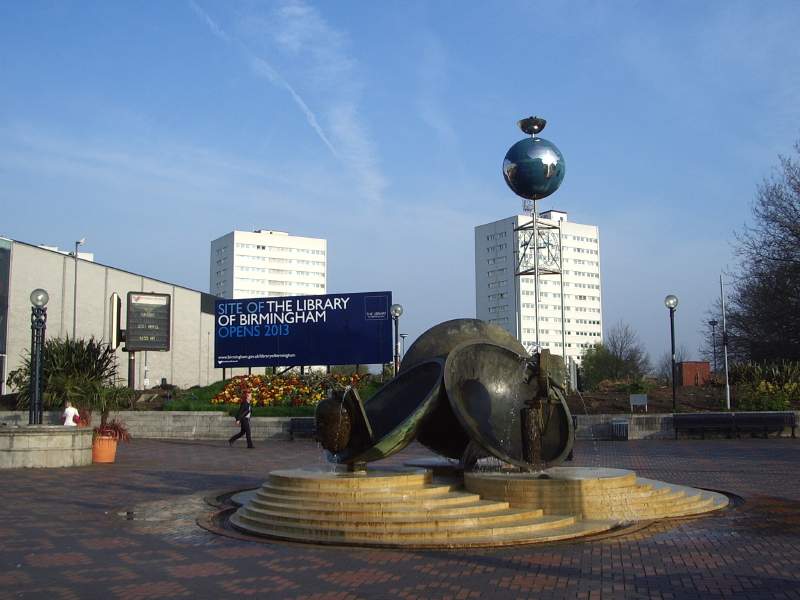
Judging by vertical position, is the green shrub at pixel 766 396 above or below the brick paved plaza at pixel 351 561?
above

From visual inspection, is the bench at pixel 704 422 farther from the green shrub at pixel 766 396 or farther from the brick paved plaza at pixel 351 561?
the brick paved plaza at pixel 351 561

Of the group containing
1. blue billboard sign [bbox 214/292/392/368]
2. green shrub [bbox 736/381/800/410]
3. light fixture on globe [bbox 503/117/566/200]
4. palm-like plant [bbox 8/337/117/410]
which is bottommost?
green shrub [bbox 736/381/800/410]

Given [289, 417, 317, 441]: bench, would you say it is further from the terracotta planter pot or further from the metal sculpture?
the metal sculpture

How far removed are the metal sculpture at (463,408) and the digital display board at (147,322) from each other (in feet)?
73.0

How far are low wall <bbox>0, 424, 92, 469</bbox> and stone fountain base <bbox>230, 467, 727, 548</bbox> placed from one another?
8578 millimetres

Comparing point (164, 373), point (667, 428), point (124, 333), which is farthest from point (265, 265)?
point (667, 428)

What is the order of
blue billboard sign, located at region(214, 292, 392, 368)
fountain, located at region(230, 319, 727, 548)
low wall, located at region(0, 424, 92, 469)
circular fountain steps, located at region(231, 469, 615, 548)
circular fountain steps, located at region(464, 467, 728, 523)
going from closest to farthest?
circular fountain steps, located at region(231, 469, 615, 548), fountain, located at region(230, 319, 727, 548), circular fountain steps, located at region(464, 467, 728, 523), low wall, located at region(0, 424, 92, 469), blue billboard sign, located at region(214, 292, 392, 368)

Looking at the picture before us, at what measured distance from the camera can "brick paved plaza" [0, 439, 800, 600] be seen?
6.66 meters

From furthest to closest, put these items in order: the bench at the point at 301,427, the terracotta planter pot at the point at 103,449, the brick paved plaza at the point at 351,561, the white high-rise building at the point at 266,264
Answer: the white high-rise building at the point at 266,264 → the bench at the point at 301,427 → the terracotta planter pot at the point at 103,449 → the brick paved plaza at the point at 351,561

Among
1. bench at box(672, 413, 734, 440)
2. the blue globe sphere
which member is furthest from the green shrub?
the blue globe sphere

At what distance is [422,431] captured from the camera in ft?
38.7

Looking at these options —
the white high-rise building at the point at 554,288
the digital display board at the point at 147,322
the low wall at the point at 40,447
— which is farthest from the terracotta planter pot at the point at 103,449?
the white high-rise building at the point at 554,288

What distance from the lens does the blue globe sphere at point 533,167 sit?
29.0 metres

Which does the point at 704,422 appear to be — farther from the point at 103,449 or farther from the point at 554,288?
the point at 554,288
